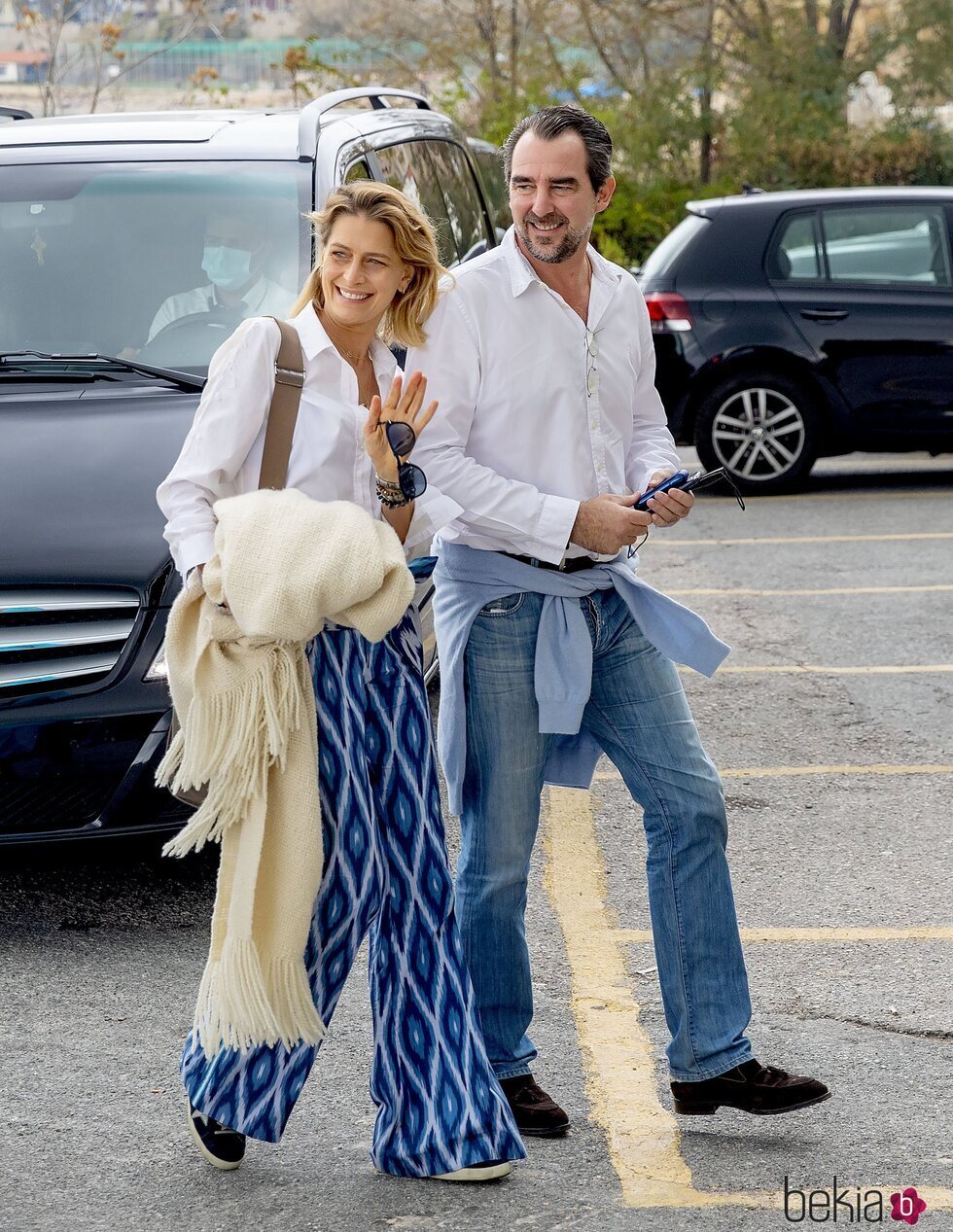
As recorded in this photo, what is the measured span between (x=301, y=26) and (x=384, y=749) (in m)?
24.5

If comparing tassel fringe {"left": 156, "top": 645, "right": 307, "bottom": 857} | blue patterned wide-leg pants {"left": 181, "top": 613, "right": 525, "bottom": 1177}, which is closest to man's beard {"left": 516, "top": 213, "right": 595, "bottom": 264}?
blue patterned wide-leg pants {"left": 181, "top": 613, "right": 525, "bottom": 1177}

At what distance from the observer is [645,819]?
333 centimetres

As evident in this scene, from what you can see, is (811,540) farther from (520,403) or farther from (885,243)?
(520,403)

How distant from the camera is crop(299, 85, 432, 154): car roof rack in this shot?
5379 millimetres

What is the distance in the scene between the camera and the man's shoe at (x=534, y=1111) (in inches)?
130

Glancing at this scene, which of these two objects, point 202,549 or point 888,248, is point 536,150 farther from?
point 888,248

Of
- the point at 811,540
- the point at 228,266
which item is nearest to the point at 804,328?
the point at 811,540

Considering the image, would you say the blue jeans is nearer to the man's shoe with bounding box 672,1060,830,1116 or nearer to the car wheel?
the man's shoe with bounding box 672,1060,830,1116

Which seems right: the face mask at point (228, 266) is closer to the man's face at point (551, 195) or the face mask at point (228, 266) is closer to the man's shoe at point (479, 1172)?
the man's face at point (551, 195)

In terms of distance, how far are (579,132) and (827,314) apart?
25.2 feet

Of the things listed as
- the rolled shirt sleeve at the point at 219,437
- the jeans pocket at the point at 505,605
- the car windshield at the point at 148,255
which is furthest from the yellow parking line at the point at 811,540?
the rolled shirt sleeve at the point at 219,437

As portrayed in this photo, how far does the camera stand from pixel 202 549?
9.75 feet

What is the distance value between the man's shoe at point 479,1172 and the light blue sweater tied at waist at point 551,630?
0.63 meters

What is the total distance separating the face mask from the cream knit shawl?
88.1 inches
